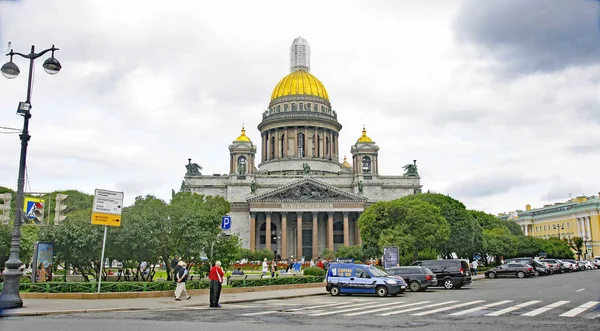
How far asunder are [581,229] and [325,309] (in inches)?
4553

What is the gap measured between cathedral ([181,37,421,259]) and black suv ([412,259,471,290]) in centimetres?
4676

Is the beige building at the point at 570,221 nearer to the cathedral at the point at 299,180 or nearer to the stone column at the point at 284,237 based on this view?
the cathedral at the point at 299,180

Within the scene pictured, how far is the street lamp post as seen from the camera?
18812 millimetres

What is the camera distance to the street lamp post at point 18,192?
18.8 metres

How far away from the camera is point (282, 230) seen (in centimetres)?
8256

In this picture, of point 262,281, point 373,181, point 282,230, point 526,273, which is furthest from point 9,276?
point 373,181

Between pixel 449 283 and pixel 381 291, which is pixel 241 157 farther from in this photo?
pixel 381 291

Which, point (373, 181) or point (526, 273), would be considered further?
point (373, 181)

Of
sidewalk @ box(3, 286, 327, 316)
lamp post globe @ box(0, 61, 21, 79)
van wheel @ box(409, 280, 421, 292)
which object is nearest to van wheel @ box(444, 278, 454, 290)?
van wheel @ box(409, 280, 421, 292)

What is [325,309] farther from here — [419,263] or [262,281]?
[419,263]

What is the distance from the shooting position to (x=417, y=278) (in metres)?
31.8

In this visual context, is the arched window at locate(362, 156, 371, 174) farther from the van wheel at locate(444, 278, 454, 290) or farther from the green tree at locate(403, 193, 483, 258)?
the van wheel at locate(444, 278, 454, 290)

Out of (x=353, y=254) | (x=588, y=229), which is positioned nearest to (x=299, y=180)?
(x=353, y=254)

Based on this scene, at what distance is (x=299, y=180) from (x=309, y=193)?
8.64 ft
